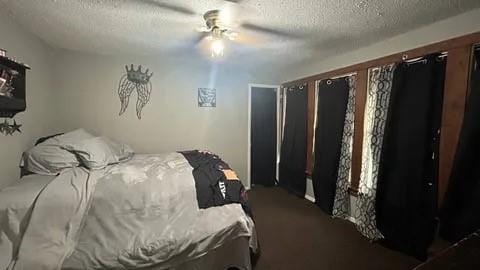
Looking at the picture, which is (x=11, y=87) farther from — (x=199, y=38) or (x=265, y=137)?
(x=265, y=137)

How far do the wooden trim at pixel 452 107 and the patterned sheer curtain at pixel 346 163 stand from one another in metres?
0.93

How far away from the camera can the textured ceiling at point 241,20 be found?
5.35 ft

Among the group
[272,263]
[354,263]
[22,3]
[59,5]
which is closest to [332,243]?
[354,263]

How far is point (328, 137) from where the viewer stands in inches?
121

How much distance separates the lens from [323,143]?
314 cm

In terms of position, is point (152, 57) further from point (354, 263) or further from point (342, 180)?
point (354, 263)

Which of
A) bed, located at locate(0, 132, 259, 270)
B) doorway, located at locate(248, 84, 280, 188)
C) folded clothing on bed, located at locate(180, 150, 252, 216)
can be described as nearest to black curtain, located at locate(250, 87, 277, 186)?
doorway, located at locate(248, 84, 280, 188)

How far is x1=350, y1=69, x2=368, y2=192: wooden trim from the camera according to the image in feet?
8.61

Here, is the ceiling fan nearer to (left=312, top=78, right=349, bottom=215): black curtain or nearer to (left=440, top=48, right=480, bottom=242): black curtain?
(left=312, top=78, right=349, bottom=215): black curtain

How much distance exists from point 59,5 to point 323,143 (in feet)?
10.1

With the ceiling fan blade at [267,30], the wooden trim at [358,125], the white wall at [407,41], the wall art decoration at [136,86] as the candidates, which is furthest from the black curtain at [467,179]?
the wall art decoration at [136,86]

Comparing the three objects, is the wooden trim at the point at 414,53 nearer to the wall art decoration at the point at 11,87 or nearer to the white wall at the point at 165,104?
the white wall at the point at 165,104

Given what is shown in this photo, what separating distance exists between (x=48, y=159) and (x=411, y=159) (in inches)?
131

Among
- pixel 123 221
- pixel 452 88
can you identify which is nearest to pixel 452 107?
pixel 452 88
